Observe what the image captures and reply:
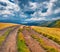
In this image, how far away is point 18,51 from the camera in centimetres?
2723

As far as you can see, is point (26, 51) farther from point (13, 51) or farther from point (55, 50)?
point (55, 50)

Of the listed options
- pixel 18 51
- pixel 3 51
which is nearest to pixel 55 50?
pixel 18 51

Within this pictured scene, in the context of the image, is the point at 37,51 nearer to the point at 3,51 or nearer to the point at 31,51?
the point at 31,51

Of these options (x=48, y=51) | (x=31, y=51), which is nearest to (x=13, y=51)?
(x=31, y=51)

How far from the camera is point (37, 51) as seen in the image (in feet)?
88.0

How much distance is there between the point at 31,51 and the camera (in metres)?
26.9

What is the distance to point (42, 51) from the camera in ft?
87.9

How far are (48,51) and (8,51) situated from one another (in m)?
5.45

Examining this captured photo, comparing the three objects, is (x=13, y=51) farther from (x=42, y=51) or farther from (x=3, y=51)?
(x=42, y=51)

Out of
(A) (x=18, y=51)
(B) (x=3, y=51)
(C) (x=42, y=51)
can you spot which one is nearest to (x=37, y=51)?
(C) (x=42, y=51)

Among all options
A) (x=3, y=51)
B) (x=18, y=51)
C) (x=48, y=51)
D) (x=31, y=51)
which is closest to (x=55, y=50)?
(x=48, y=51)

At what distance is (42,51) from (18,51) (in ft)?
10.8

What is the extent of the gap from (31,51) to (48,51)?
2.30 m

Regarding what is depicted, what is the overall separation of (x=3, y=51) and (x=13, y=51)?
4.92 feet
